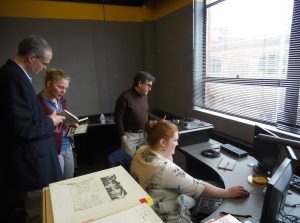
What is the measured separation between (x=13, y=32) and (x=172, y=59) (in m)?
2.43

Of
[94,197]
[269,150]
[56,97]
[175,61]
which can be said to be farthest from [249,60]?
[94,197]

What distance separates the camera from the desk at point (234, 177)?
4.33 ft

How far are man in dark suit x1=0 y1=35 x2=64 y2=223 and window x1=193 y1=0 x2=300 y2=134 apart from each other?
1.95 meters

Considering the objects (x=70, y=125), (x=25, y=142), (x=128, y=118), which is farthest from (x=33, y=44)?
(x=128, y=118)

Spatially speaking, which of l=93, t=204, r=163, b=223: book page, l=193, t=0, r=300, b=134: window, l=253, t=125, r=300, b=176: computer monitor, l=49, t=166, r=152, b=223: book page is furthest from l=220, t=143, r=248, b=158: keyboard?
l=93, t=204, r=163, b=223: book page

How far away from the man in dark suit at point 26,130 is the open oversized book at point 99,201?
0.62 metres

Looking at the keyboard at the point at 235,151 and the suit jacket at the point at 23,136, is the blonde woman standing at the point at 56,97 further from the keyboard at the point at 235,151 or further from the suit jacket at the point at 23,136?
the keyboard at the point at 235,151

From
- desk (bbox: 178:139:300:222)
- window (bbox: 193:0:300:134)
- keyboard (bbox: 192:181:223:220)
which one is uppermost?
window (bbox: 193:0:300:134)

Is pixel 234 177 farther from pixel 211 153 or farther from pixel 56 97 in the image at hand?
pixel 56 97

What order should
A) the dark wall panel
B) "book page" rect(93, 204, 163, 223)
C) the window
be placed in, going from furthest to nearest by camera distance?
1. the dark wall panel
2. the window
3. "book page" rect(93, 204, 163, 223)

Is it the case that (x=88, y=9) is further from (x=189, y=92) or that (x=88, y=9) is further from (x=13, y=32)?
(x=189, y=92)

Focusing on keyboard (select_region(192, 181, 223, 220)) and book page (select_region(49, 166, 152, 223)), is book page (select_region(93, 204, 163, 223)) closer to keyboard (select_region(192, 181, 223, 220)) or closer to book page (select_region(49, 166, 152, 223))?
book page (select_region(49, 166, 152, 223))

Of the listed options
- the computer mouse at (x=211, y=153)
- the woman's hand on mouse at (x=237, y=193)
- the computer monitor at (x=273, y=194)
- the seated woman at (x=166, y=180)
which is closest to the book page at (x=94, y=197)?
the seated woman at (x=166, y=180)

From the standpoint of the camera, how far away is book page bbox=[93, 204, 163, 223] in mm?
737
